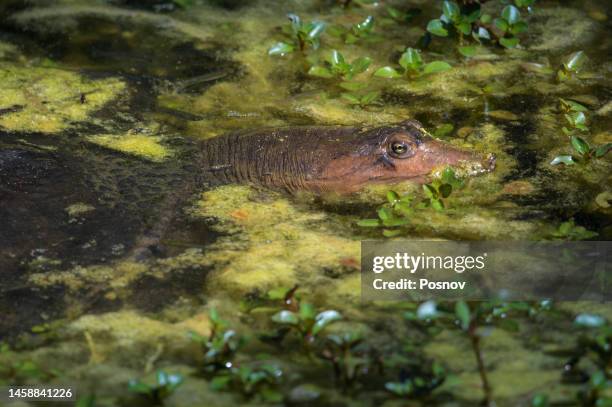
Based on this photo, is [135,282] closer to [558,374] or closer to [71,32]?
[558,374]

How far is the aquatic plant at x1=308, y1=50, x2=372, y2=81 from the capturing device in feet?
17.7

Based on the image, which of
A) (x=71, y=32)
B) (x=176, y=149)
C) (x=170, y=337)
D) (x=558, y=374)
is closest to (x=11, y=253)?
(x=170, y=337)

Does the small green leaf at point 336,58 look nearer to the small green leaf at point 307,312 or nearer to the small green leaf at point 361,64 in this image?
the small green leaf at point 361,64

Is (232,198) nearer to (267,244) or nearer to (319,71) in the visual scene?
(267,244)

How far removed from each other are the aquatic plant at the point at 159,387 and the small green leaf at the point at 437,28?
3429 millimetres

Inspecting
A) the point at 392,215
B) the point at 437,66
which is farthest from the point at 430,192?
the point at 437,66

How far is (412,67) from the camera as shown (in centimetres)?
532

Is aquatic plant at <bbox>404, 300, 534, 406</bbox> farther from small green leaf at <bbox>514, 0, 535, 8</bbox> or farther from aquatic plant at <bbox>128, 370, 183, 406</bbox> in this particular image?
small green leaf at <bbox>514, 0, 535, 8</bbox>

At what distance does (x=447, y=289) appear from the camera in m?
3.58

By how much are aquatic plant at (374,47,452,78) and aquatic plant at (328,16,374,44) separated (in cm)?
58

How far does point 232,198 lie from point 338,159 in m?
0.61

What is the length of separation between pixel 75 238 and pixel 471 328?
1905mm

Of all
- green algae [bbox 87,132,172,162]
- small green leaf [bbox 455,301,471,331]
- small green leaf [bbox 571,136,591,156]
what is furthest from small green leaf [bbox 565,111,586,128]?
green algae [bbox 87,132,172,162]

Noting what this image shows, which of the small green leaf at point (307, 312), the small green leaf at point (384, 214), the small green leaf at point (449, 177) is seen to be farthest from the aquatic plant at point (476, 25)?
the small green leaf at point (307, 312)
